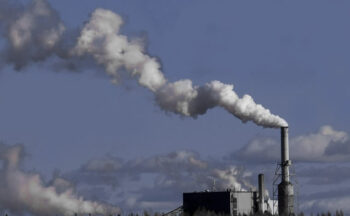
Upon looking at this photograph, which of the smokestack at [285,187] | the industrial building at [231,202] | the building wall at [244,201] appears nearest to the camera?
the smokestack at [285,187]

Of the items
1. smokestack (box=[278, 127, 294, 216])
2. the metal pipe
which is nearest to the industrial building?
smokestack (box=[278, 127, 294, 216])

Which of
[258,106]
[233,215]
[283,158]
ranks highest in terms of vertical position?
[258,106]

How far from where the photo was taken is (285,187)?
11788 cm

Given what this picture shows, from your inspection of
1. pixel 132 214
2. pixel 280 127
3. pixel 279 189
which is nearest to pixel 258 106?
pixel 280 127

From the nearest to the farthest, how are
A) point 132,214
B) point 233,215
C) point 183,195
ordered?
point 233,215 → point 183,195 → point 132,214

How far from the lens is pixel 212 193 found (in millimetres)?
126750

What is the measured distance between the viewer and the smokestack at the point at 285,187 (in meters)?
117

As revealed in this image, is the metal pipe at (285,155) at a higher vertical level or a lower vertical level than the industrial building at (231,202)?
higher

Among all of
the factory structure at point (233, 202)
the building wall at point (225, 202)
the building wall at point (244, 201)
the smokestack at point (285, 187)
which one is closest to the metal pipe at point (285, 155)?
the smokestack at point (285, 187)

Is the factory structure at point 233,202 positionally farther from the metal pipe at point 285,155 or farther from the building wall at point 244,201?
the metal pipe at point 285,155

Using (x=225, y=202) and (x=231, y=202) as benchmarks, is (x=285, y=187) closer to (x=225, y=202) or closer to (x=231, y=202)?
(x=231, y=202)

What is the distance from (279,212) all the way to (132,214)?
1426 inches

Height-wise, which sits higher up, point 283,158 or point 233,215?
point 283,158

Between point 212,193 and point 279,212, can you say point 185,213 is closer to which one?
point 212,193
